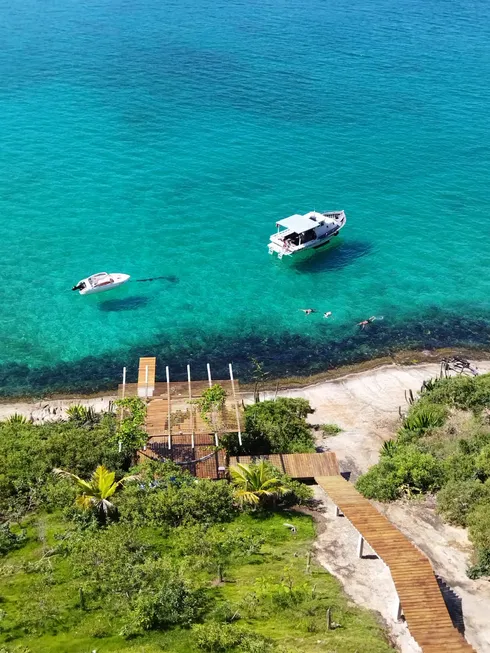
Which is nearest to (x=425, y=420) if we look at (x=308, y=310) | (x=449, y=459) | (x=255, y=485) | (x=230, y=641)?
(x=449, y=459)

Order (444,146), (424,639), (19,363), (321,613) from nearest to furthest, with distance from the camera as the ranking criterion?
1. (424,639)
2. (321,613)
3. (19,363)
4. (444,146)

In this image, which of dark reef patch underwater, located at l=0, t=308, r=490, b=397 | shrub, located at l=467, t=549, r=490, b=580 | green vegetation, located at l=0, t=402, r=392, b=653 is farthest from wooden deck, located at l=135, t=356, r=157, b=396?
shrub, located at l=467, t=549, r=490, b=580

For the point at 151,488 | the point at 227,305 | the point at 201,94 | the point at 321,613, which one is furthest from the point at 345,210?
the point at 321,613

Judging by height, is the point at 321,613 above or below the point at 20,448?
below

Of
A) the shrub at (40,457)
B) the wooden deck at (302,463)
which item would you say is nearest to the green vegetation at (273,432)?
the wooden deck at (302,463)

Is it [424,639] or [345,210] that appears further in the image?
[345,210]

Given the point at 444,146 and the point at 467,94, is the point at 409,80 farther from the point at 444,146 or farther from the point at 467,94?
the point at 444,146

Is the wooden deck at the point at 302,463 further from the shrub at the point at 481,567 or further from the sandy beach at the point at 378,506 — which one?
the shrub at the point at 481,567
